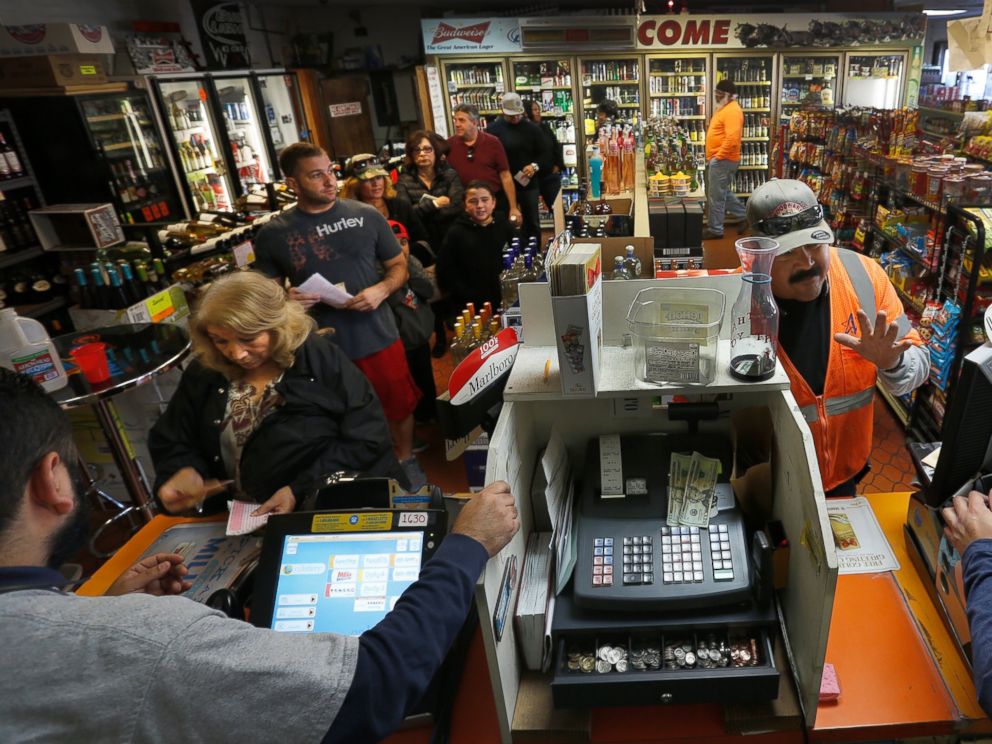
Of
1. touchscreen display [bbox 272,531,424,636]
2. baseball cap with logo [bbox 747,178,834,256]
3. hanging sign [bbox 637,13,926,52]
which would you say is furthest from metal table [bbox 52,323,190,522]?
hanging sign [bbox 637,13,926,52]

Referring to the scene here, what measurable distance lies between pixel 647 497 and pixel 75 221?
17.3 feet

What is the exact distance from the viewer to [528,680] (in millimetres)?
1350

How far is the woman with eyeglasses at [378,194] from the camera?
4348 millimetres

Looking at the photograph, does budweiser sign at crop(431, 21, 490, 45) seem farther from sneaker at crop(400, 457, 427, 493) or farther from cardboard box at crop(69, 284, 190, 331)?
sneaker at crop(400, 457, 427, 493)

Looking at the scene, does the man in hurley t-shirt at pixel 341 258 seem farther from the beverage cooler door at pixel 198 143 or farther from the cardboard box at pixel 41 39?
the beverage cooler door at pixel 198 143

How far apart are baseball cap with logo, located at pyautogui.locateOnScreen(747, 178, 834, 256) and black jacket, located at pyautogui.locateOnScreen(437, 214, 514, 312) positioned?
8.19ft

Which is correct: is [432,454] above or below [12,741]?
Result: below

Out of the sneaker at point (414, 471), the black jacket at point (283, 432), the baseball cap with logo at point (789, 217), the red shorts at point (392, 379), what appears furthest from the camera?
the sneaker at point (414, 471)

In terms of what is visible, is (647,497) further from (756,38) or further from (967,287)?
(756,38)

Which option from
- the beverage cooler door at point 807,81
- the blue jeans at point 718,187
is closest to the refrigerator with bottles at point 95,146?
the blue jeans at point 718,187

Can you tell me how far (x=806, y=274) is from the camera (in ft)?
5.81

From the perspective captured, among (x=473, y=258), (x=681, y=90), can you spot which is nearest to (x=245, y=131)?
(x=473, y=258)

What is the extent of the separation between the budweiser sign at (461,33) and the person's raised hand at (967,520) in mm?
8500

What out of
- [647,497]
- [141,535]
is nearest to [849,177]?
[647,497]
